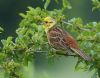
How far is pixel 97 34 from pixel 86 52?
0.14m

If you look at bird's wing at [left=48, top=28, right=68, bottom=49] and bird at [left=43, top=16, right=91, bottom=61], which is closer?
bird at [left=43, top=16, right=91, bottom=61]

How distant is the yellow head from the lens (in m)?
4.91

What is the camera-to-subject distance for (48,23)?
5.07 m

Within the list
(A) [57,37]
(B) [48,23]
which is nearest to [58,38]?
(A) [57,37]

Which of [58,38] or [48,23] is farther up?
[48,23]

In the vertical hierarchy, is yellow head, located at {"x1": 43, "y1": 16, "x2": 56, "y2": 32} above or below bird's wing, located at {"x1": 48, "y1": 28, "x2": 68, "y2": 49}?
above

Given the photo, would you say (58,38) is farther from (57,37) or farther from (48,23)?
(48,23)

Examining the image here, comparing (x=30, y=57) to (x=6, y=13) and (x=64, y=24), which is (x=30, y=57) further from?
(x=6, y=13)

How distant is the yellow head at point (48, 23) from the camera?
491 centimetres

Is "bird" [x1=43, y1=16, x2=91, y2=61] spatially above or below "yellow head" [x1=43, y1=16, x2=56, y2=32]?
below

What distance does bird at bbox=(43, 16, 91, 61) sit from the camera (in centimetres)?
494

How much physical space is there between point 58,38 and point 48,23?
0.49 feet

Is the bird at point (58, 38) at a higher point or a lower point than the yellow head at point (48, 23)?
lower

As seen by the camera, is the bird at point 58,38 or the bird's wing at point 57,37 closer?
the bird at point 58,38
